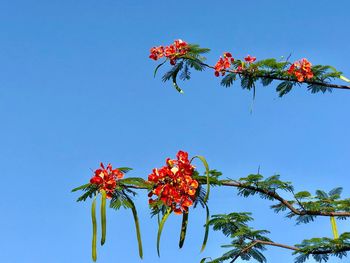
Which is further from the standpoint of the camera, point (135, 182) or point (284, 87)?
point (284, 87)

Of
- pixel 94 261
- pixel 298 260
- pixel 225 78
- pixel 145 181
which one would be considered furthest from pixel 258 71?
pixel 94 261

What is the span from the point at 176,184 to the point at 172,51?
365 cm

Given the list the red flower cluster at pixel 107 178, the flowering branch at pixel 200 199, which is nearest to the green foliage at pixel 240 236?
the flowering branch at pixel 200 199

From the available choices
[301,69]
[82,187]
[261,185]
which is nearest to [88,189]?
[82,187]

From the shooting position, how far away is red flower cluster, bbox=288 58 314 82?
335 inches

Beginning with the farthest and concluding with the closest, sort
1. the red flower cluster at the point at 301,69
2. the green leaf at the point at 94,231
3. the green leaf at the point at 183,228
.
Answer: the red flower cluster at the point at 301,69 < the green leaf at the point at 183,228 < the green leaf at the point at 94,231

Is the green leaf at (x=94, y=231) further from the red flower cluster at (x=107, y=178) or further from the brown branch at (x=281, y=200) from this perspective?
the brown branch at (x=281, y=200)

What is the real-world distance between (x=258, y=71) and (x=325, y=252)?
9.68 ft

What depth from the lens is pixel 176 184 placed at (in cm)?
569

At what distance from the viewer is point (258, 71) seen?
8.56m

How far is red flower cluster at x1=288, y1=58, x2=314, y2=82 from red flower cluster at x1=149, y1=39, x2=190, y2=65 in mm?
1626

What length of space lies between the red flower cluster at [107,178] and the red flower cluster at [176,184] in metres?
0.35

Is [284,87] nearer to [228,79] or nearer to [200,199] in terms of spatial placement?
[228,79]

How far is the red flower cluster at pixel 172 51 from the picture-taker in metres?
8.73
